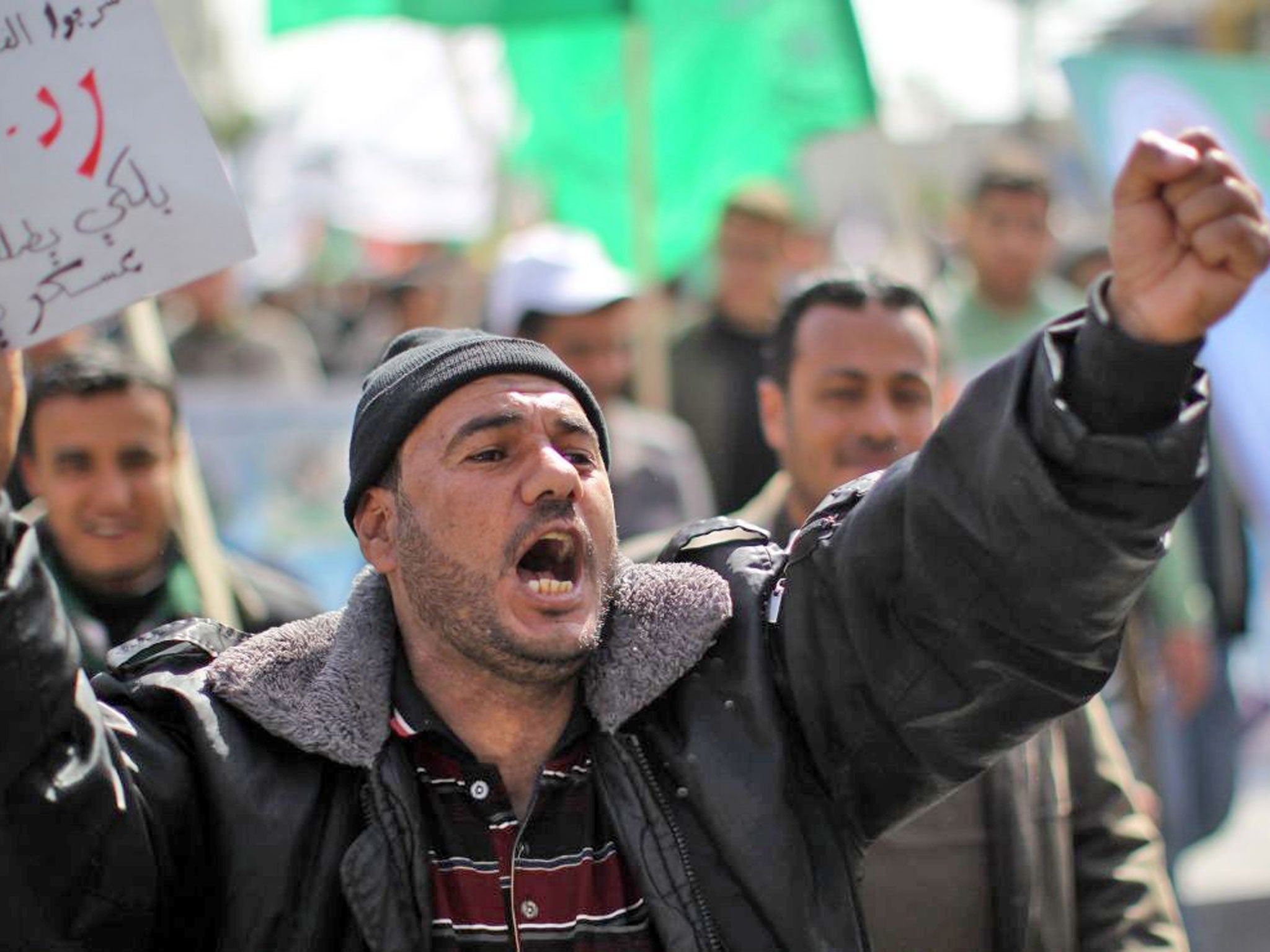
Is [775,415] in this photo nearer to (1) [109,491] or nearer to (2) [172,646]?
(1) [109,491]

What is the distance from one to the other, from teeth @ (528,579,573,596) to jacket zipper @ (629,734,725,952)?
0.71ft

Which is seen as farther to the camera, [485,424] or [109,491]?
[109,491]

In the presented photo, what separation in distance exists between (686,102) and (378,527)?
470 cm

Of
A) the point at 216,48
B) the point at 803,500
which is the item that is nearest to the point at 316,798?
the point at 803,500

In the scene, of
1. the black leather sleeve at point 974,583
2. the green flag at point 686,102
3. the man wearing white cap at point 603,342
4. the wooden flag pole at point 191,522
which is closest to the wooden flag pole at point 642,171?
the green flag at point 686,102

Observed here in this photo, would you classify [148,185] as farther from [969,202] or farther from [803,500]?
[969,202]

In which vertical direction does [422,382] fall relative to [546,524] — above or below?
above

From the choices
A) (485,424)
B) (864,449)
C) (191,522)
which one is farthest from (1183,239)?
(191,522)

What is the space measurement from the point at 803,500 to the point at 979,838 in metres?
0.91

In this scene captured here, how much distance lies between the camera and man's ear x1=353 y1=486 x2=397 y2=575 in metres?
2.79

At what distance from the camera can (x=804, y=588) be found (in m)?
2.52

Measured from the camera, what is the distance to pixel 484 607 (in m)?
2.63

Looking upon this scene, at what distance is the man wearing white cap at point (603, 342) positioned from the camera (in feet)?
17.7

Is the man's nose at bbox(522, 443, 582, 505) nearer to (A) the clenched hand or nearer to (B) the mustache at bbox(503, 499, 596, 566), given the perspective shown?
(B) the mustache at bbox(503, 499, 596, 566)
